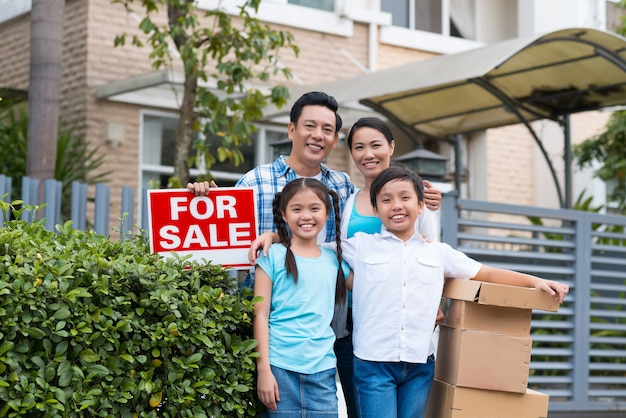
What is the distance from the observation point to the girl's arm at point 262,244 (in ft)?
13.8

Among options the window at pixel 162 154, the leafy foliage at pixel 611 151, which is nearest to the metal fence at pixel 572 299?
the window at pixel 162 154

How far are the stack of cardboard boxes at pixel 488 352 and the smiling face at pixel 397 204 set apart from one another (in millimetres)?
381

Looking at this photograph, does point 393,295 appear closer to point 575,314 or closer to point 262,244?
point 262,244

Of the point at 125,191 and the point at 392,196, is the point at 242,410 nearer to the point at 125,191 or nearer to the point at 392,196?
the point at 392,196

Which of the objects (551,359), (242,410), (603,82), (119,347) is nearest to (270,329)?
(242,410)

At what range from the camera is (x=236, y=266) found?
445cm

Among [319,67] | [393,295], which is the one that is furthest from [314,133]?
[319,67]

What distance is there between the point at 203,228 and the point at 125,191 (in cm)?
315

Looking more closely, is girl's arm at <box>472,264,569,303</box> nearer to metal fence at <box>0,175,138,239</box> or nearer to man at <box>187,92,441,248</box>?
man at <box>187,92,441,248</box>

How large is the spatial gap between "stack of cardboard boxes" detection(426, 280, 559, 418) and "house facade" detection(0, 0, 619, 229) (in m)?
4.96

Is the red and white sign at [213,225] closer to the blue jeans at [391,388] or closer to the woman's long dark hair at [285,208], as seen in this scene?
the woman's long dark hair at [285,208]

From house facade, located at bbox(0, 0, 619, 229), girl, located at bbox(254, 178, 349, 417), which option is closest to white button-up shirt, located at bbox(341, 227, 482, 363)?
girl, located at bbox(254, 178, 349, 417)

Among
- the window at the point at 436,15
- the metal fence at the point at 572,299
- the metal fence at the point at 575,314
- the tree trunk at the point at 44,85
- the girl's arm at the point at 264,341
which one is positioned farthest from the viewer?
the window at the point at 436,15

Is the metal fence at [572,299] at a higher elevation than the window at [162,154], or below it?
below
